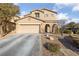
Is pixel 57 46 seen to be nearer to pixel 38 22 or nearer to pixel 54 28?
pixel 54 28

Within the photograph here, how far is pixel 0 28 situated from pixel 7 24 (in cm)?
24

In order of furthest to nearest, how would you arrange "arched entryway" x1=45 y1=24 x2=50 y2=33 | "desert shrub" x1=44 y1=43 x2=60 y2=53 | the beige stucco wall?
"arched entryway" x1=45 y1=24 x2=50 y2=33, the beige stucco wall, "desert shrub" x1=44 y1=43 x2=60 y2=53

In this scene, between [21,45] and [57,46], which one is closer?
[57,46]

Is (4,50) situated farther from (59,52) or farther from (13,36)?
(59,52)

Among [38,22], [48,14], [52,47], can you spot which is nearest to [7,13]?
[38,22]

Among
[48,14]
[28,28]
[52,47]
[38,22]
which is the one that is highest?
[48,14]

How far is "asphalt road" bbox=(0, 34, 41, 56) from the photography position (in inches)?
225

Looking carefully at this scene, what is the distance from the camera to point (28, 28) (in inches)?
238

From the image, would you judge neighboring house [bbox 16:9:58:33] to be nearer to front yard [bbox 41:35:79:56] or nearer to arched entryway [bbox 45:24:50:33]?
arched entryway [bbox 45:24:50:33]

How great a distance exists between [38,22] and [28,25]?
32 centimetres

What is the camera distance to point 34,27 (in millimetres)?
6066

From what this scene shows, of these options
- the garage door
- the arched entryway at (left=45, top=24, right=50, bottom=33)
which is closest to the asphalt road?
the garage door

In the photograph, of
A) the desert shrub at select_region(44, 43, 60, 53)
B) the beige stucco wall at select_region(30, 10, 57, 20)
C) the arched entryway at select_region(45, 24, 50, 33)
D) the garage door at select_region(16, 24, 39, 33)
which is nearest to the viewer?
the desert shrub at select_region(44, 43, 60, 53)

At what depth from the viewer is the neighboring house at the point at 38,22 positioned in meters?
5.85
